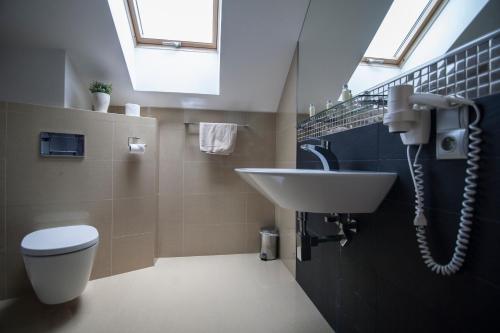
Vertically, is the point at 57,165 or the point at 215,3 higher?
the point at 215,3

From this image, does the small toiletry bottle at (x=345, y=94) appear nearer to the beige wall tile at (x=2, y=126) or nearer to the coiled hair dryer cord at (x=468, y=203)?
the coiled hair dryer cord at (x=468, y=203)

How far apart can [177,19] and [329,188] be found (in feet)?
6.27

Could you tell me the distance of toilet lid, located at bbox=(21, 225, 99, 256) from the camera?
122 centimetres

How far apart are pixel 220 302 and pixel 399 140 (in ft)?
4.53

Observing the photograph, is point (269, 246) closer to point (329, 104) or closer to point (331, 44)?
point (329, 104)

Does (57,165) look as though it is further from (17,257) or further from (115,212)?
(17,257)

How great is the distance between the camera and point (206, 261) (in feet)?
6.82

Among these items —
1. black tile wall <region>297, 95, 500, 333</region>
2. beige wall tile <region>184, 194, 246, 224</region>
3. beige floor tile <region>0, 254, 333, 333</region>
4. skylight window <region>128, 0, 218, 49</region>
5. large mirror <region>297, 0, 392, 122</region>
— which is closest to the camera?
black tile wall <region>297, 95, 500, 333</region>

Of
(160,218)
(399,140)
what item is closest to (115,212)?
(160,218)

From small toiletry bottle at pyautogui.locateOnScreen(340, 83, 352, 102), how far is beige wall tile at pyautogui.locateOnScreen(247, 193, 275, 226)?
133 cm

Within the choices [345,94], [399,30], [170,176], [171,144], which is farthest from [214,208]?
[399,30]

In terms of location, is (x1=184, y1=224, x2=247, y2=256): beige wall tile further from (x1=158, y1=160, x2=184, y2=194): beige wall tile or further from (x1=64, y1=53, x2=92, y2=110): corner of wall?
(x1=64, y1=53, x2=92, y2=110): corner of wall

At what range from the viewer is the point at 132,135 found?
6.06 ft

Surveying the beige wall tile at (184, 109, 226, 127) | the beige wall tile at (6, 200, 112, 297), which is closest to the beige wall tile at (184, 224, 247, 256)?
the beige wall tile at (6, 200, 112, 297)
